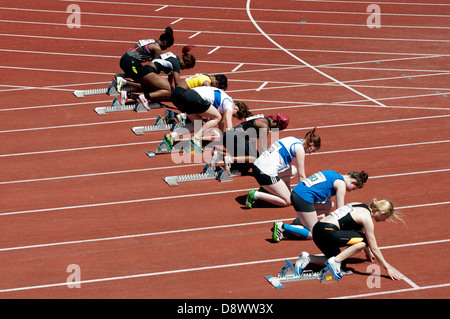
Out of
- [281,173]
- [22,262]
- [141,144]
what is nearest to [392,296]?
[281,173]

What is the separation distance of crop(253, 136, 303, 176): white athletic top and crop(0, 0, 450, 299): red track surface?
0.61 metres

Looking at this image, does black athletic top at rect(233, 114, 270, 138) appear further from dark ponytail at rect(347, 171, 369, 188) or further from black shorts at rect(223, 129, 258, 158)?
dark ponytail at rect(347, 171, 369, 188)

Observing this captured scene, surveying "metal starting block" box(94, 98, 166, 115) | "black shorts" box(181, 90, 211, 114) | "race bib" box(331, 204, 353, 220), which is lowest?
"race bib" box(331, 204, 353, 220)

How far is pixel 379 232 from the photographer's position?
32.8ft

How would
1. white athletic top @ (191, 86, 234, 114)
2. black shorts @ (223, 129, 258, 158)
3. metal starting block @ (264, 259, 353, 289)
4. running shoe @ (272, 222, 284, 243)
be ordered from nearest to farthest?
metal starting block @ (264, 259, 353, 289), running shoe @ (272, 222, 284, 243), black shorts @ (223, 129, 258, 158), white athletic top @ (191, 86, 234, 114)

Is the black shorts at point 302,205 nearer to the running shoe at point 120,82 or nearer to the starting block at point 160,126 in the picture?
the starting block at point 160,126

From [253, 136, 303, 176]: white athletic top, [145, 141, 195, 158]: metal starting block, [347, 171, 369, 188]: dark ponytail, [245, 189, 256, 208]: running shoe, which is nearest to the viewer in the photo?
[347, 171, 369, 188]: dark ponytail

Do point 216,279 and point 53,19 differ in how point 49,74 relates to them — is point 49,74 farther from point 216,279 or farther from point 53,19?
point 216,279

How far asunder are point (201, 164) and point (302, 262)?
12.6 feet

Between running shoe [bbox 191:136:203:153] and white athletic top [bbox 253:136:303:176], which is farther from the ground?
white athletic top [bbox 253:136:303:176]

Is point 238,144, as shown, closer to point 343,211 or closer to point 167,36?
point 343,211

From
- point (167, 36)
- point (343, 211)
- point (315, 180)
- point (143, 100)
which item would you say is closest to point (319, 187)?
point (315, 180)

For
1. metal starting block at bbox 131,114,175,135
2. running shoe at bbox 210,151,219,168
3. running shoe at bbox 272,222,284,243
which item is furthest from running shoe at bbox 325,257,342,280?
metal starting block at bbox 131,114,175,135

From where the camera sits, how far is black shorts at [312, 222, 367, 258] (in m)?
8.66
